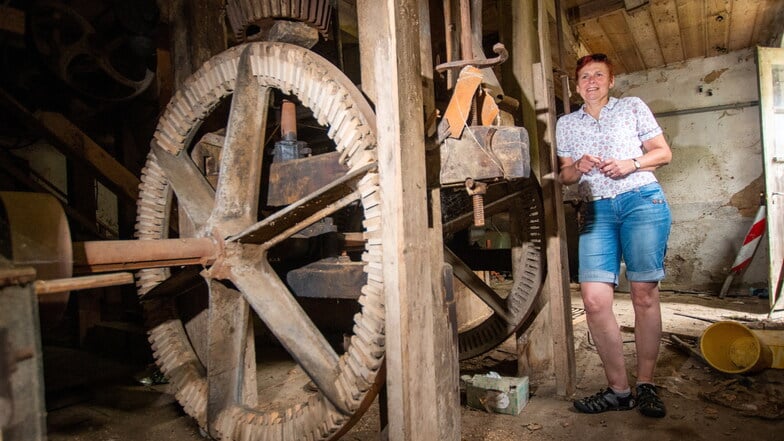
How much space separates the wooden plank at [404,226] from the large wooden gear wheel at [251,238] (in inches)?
3.6

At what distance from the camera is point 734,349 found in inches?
107

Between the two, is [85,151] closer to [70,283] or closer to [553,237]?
[70,283]

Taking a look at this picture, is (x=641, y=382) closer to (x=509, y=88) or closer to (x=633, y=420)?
(x=633, y=420)

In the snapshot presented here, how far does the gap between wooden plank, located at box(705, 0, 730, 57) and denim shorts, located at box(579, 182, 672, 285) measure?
3.07 m

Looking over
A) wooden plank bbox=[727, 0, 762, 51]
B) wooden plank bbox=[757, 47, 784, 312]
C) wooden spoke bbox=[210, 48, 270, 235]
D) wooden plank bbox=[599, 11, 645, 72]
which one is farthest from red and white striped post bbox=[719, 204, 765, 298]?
wooden spoke bbox=[210, 48, 270, 235]

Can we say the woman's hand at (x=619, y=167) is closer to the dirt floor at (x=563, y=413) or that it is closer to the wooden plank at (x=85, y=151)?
the dirt floor at (x=563, y=413)

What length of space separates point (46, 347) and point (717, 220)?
7339mm

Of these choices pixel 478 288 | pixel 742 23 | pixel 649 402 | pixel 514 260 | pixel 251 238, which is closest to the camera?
pixel 251 238

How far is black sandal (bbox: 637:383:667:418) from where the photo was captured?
2135 mm

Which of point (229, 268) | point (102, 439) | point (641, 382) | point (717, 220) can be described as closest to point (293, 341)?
point (229, 268)

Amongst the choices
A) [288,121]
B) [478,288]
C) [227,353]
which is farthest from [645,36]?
[227,353]

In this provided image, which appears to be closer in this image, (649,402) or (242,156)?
(242,156)

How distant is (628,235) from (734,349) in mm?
1174

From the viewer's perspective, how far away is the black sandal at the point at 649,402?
2.13 meters
